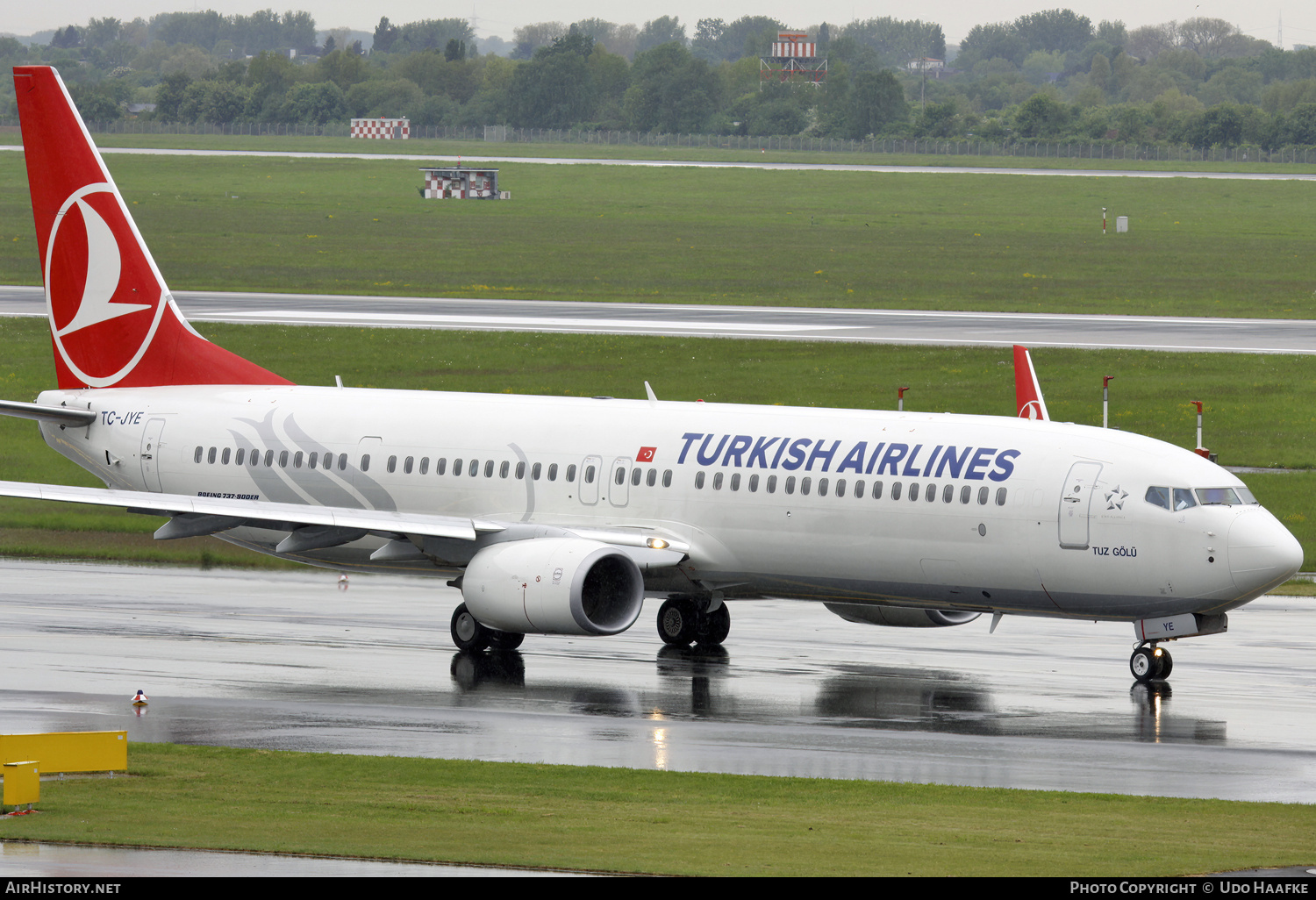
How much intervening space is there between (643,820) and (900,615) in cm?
1311

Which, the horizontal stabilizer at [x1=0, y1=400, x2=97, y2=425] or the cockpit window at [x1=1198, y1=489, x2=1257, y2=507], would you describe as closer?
the cockpit window at [x1=1198, y1=489, x2=1257, y2=507]

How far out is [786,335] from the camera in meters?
69.8

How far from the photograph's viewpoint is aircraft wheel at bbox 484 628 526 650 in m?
32.8

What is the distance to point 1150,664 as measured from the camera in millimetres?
29938

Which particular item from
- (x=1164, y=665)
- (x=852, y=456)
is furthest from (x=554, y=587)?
(x=1164, y=665)

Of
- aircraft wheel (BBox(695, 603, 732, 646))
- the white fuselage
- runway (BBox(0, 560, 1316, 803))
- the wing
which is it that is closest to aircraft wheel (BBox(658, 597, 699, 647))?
aircraft wheel (BBox(695, 603, 732, 646))

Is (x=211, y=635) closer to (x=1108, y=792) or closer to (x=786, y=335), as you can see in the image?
(x=1108, y=792)

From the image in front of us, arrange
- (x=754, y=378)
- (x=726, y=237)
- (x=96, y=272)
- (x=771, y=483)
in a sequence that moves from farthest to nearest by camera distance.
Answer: (x=726, y=237)
(x=754, y=378)
(x=96, y=272)
(x=771, y=483)

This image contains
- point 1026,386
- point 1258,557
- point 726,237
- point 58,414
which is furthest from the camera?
point 726,237

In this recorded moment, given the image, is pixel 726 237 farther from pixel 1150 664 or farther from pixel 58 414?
pixel 1150 664

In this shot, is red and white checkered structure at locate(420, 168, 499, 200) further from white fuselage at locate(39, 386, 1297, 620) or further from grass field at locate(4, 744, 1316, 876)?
grass field at locate(4, 744, 1316, 876)

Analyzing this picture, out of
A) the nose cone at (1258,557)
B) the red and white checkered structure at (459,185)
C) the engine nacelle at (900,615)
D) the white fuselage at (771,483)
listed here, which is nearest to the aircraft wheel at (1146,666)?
the white fuselage at (771,483)

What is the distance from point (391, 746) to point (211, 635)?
394 inches

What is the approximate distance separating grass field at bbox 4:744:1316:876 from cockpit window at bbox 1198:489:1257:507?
7.99 meters
